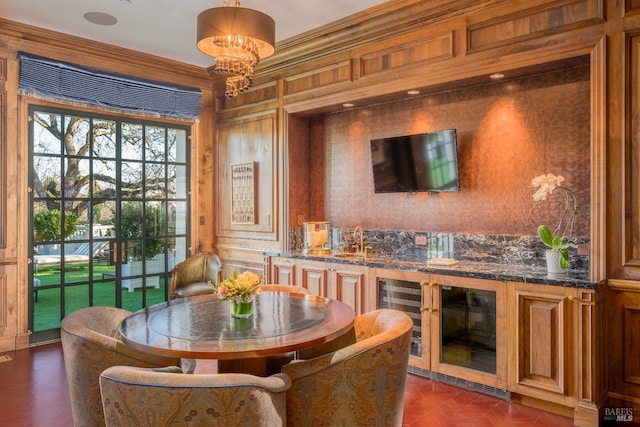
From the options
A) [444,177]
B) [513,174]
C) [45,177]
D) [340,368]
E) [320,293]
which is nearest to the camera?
[340,368]

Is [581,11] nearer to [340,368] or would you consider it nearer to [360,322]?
[360,322]

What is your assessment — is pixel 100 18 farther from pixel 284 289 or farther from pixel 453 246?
pixel 453 246

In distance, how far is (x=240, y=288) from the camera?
8.09 feet

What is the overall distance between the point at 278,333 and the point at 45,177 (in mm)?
3853

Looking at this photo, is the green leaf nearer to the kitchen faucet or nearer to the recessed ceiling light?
the kitchen faucet

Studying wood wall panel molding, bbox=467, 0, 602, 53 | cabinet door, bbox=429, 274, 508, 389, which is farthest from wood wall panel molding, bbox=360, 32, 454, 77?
cabinet door, bbox=429, 274, 508, 389

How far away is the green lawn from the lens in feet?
15.6

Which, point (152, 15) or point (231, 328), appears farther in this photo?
point (152, 15)

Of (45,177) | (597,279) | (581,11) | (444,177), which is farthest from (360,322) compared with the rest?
(45,177)

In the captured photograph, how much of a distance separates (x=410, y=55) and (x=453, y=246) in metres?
1.78

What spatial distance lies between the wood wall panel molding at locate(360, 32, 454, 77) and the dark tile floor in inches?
107

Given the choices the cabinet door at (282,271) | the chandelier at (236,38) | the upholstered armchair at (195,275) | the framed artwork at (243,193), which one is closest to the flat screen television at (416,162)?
the cabinet door at (282,271)

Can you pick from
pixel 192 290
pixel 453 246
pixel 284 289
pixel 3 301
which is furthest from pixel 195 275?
pixel 453 246

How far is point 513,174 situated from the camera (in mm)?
3857
